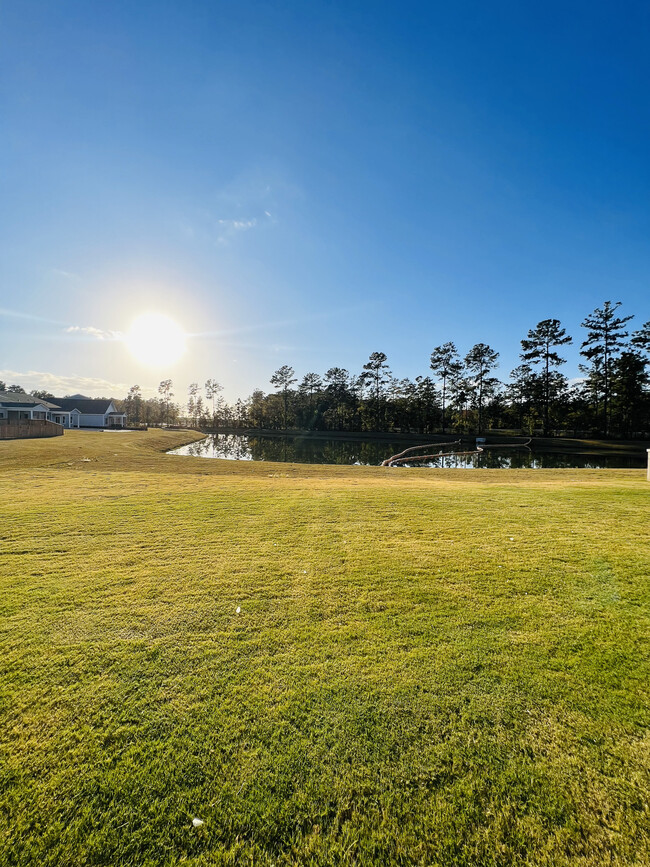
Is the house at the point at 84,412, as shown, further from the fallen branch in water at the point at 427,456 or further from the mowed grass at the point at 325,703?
the mowed grass at the point at 325,703

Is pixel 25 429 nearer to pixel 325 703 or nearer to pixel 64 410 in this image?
pixel 64 410

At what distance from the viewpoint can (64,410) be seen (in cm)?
4788

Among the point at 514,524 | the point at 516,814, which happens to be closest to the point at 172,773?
the point at 516,814

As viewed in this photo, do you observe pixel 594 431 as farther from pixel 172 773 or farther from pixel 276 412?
pixel 172 773

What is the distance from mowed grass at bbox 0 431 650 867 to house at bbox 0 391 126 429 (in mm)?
45673

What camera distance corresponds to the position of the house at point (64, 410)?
38.6 meters

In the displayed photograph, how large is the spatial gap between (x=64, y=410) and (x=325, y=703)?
58185mm

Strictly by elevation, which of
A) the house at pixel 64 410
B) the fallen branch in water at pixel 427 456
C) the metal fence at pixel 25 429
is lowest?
the fallen branch in water at pixel 427 456

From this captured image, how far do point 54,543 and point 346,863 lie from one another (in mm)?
4655

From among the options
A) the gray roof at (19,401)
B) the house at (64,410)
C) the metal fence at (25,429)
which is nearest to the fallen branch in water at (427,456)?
the metal fence at (25,429)

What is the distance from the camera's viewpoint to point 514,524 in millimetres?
5258

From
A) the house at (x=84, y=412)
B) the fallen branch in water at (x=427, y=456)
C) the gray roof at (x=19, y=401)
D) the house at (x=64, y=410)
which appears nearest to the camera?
the fallen branch in water at (x=427, y=456)

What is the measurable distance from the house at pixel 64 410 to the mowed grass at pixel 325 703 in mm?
45673

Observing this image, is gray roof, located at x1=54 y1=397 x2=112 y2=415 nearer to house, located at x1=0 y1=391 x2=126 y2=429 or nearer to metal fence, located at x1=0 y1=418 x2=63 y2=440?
house, located at x1=0 y1=391 x2=126 y2=429
